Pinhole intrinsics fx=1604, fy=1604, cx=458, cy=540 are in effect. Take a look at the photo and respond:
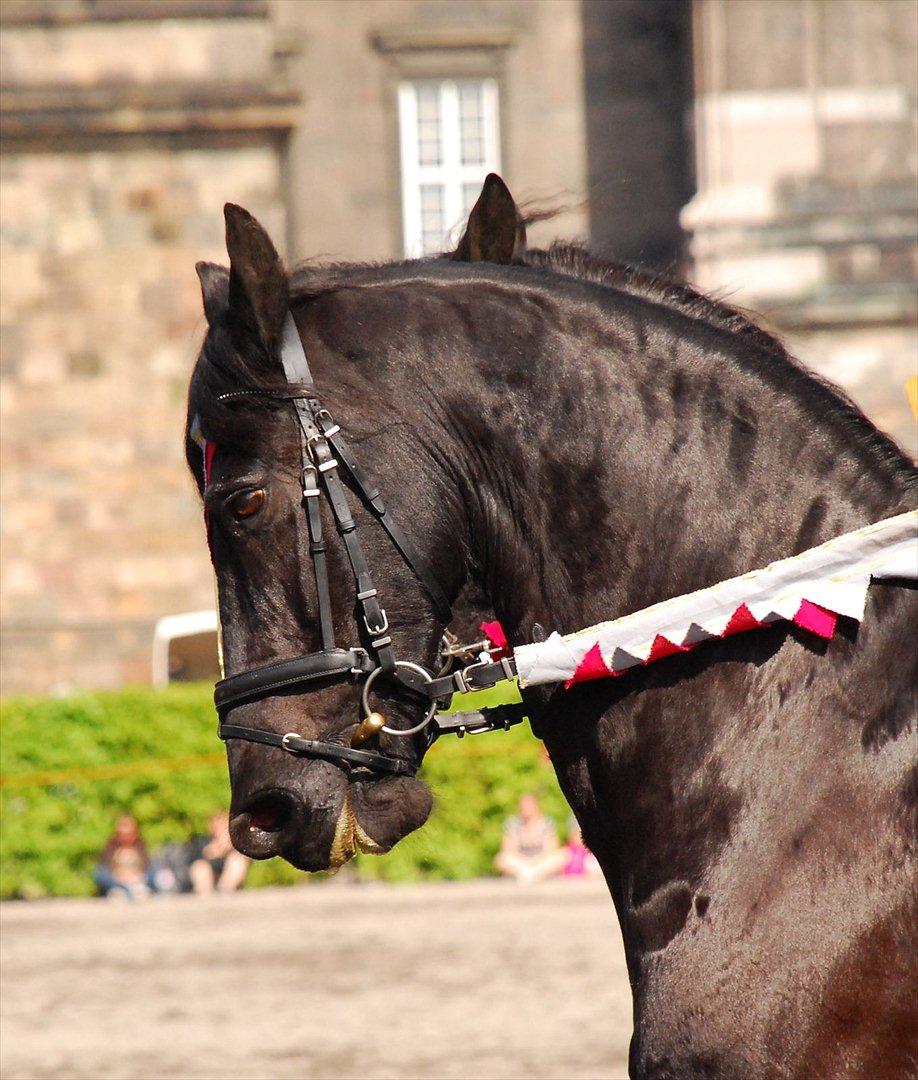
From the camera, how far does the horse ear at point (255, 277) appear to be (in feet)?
8.58

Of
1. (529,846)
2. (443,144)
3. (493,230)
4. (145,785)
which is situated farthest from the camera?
(443,144)

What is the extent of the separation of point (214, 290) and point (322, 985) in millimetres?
7312

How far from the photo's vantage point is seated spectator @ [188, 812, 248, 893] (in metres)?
13.2

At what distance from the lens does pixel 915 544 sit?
100 inches

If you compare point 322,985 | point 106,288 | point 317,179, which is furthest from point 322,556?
point 317,179

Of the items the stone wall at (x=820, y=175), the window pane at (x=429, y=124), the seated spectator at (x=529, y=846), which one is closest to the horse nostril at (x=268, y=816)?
the seated spectator at (x=529, y=846)

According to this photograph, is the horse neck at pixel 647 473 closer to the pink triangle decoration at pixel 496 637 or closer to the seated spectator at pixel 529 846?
the pink triangle decoration at pixel 496 637

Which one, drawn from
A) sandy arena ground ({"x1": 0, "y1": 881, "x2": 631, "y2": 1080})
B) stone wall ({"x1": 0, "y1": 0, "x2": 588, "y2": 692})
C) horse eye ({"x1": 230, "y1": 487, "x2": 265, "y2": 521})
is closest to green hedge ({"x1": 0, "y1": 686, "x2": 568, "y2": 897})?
sandy arena ground ({"x1": 0, "y1": 881, "x2": 631, "y2": 1080})

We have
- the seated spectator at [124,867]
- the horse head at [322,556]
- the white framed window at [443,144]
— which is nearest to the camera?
the horse head at [322,556]

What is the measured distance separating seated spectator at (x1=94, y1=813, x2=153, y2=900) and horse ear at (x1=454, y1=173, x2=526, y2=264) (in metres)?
10.9

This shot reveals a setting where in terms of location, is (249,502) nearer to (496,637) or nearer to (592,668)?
(496,637)

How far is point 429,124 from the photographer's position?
2209 cm

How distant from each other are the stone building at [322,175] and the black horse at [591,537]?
14.3 m

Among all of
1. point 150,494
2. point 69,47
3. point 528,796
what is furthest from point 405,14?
point 528,796
